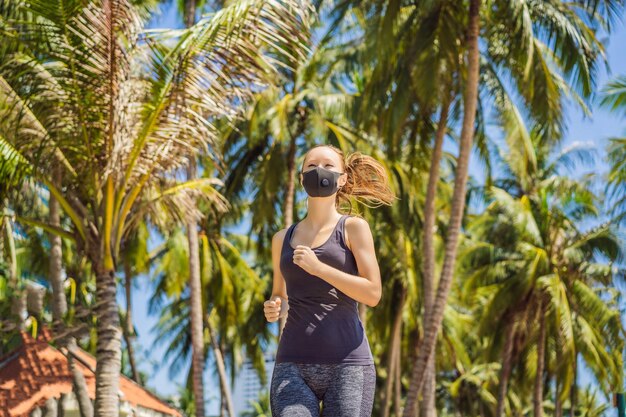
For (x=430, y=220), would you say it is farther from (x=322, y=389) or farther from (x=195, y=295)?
(x=322, y=389)

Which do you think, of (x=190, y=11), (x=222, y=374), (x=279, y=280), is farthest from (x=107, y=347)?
(x=222, y=374)

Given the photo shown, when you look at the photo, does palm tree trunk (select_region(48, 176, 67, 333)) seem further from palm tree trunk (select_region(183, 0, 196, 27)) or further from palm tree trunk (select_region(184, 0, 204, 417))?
palm tree trunk (select_region(183, 0, 196, 27))

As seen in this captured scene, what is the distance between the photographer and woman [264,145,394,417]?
12.5ft

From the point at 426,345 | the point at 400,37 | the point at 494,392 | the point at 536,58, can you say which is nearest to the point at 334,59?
the point at 400,37

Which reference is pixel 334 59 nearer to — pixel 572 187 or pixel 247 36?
pixel 572 187

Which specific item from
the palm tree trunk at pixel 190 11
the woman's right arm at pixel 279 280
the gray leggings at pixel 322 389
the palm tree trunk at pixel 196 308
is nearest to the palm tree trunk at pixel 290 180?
the palm tree trunk at pixel 196 308

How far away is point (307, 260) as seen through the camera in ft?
12.6

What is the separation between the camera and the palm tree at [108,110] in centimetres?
1072

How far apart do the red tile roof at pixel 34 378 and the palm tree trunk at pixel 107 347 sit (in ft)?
8.45

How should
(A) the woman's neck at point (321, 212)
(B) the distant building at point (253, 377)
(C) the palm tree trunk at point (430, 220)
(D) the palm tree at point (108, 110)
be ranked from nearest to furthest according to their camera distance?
(A) the woman's neck at point (321, 212)
(D) the palm tree at point (108, 110)
(C) the palm tree trunk at point (430, 220)
(B) the distant building at point (253, 377)

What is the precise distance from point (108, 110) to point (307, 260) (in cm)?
799

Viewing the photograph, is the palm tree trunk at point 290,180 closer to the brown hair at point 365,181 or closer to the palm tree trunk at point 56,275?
the palm tree trunk at point 56,275

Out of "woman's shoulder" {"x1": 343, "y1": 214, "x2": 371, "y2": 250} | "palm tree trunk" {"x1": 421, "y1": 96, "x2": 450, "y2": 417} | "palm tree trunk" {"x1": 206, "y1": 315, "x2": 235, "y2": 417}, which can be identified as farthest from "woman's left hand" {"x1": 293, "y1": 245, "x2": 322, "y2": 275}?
"palm tree trunk" {"x1": 206, "y1": 315, "x2": 235, "y2": 417}

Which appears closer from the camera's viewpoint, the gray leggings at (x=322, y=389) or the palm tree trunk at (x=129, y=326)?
the gray leggings at (x=322, y=389)
